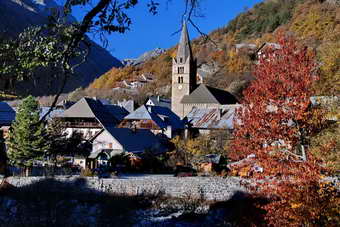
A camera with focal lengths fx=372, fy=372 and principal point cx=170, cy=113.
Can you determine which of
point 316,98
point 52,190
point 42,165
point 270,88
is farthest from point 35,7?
point 42,165

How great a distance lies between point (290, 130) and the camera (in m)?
11.5

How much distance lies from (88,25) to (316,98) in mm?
9938

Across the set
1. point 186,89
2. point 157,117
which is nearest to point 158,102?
point 186,89

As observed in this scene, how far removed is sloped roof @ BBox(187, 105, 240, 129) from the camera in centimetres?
3562

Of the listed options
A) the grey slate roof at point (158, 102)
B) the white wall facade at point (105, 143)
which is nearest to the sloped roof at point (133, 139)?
the white wall facade at point (105, 143)

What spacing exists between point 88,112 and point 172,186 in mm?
19782

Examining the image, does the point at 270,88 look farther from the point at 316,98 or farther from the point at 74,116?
the point at 74,116

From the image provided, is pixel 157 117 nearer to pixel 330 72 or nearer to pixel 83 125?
pixel 83 125

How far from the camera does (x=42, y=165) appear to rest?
28734mm

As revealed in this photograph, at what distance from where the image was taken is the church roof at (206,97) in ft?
171

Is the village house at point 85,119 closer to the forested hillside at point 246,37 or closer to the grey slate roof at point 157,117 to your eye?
the grey slate roof at point 157,117

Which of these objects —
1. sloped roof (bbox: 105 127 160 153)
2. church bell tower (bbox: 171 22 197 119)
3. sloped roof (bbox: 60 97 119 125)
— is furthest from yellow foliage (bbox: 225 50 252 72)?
sloped roof (bbox: 105 127 160 153)

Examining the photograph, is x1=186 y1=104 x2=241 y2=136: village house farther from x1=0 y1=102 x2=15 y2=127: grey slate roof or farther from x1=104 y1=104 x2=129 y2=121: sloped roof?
x1=0 y1=102 x2=15 y2=127: grey slate roof

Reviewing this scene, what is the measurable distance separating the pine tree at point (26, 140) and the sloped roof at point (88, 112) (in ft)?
43.0
